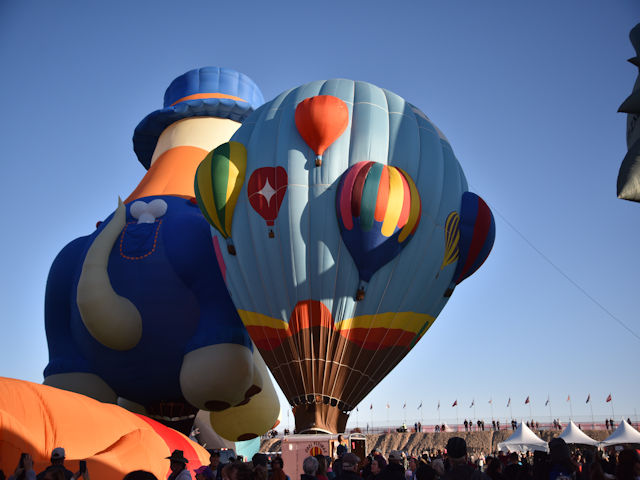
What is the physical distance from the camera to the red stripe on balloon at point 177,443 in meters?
7.58

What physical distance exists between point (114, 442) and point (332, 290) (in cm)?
383

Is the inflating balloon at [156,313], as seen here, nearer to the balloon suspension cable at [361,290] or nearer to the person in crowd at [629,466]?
the balloon suspension cable at [361,290]

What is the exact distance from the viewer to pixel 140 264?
10.1 m

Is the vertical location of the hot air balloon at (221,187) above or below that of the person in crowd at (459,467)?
above

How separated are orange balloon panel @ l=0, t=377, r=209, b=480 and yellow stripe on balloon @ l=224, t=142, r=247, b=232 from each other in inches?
137

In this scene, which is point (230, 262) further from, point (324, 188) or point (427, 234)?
point (427, 234)

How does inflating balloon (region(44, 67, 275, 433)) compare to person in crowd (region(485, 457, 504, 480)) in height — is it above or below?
above

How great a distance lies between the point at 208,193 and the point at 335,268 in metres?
2.18

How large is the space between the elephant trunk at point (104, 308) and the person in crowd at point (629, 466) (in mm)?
7607

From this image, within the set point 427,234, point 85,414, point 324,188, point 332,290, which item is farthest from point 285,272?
point 85,414

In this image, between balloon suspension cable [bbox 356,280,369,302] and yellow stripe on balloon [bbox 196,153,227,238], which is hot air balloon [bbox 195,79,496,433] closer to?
balloon suspension cable [bbox 356,280,369,302]

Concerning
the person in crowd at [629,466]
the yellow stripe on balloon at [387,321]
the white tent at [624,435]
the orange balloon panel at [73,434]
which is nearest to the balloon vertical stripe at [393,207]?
the yellow stripe on balloon at [387,321]

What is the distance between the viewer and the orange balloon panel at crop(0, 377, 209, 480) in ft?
19.1

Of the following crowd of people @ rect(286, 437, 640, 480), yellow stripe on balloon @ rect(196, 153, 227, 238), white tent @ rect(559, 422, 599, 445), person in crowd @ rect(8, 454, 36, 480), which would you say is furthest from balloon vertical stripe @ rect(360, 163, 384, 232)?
white tent @ rect(559, 422, 599, 445)
